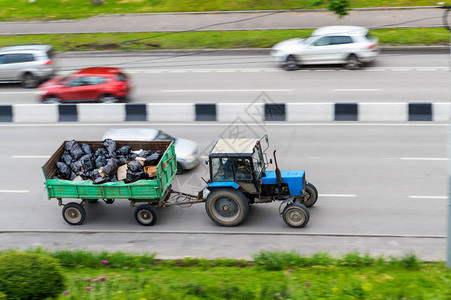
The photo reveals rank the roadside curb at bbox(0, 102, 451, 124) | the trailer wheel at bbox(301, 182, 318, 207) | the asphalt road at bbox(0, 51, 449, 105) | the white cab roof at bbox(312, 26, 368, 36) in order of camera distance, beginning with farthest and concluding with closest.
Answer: the white cab roof at bbox(312, 26, 368, 36) → the asphalt road at bbox(0, 51, 449, 105) → the roadside curb at bbox(0, 102, 451, 124) → the trailer wheel at bbox(301, 182, 318, 207)

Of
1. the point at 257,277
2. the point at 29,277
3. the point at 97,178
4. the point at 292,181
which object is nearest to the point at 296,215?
the point at 292,181

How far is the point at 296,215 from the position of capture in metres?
11.4

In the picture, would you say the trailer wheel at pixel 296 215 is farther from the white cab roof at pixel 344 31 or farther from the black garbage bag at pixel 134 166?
the white cab roof at pixel 344 31

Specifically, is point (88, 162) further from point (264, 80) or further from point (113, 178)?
point (264, 80)

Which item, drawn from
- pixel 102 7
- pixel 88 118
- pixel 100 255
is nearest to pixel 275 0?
pixel 102 7

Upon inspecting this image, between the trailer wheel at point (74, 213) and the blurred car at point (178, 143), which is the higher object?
the blurred car at point (178, 143)

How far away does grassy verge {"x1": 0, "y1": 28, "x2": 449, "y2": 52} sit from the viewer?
2503 centimetres

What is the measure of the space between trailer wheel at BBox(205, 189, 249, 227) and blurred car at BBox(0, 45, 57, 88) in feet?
45.5

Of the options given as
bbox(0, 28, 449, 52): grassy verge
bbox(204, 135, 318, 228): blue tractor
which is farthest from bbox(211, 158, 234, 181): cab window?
bbox(0, 28, 449, 52): grassy verge

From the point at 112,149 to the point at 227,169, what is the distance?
2.87m

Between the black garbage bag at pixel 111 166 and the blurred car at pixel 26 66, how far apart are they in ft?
40.1

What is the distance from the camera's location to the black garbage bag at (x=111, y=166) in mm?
11828

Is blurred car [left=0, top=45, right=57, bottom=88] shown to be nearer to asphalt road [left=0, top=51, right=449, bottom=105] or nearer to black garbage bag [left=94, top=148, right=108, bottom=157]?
asphalt road [left=0, top=51, right=449, bottom=105]

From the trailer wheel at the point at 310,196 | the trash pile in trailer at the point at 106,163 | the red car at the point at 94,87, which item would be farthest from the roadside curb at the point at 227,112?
the trailer wheel at the point at 310,196
